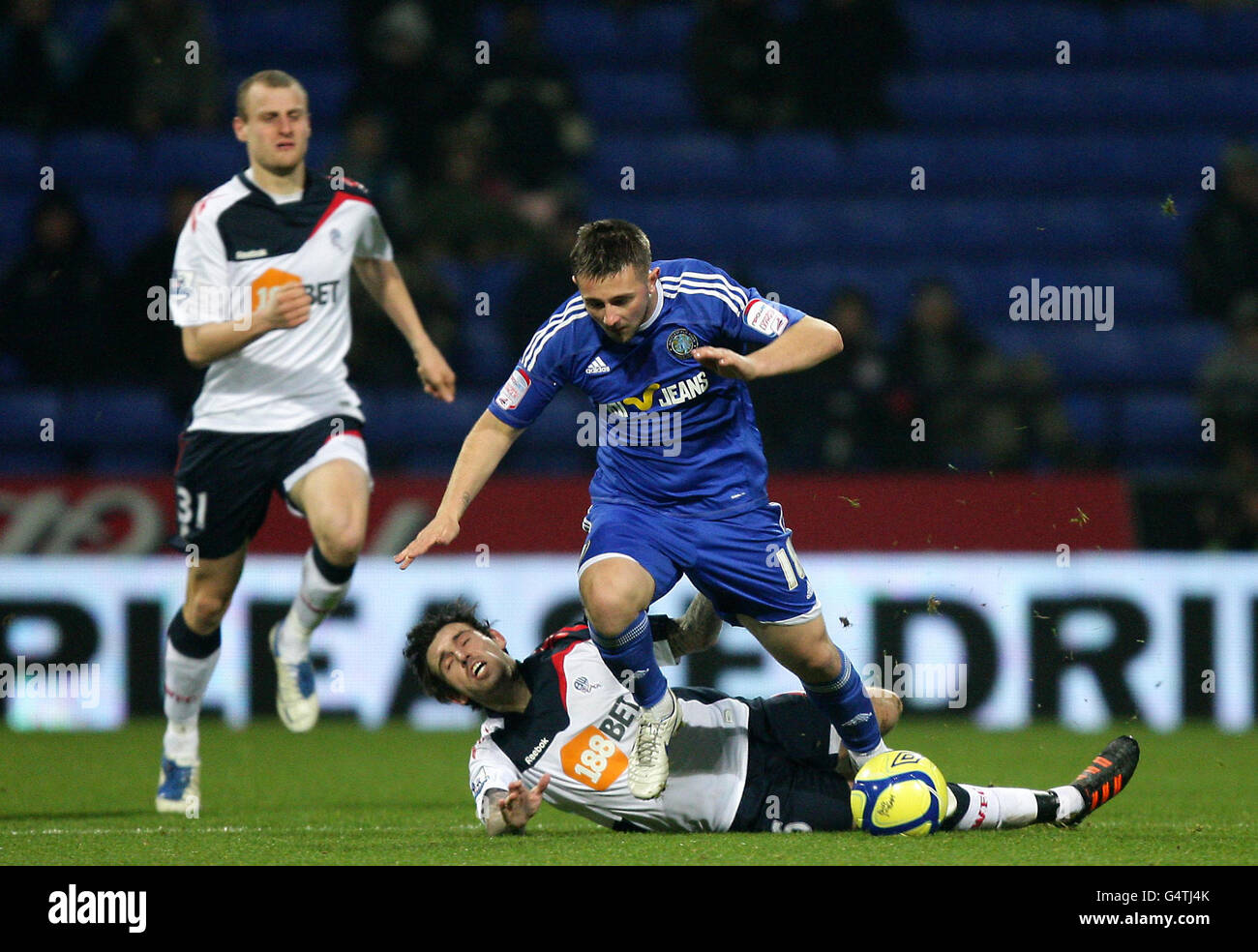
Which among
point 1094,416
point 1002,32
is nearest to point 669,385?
point 1094,416

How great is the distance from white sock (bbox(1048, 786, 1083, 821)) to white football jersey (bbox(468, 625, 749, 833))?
92 centimetres

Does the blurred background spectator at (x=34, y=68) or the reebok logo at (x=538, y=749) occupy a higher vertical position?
the blurred background spectator at (x=34, y=68)

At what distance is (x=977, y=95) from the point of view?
12.8 meters

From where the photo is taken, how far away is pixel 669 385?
16.9ft

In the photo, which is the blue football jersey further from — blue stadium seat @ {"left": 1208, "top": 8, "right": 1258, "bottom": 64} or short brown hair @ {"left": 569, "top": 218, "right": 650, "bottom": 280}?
blue stadium seat @ {"left": 1208, "top": 8, "right": 1258, "bottom": 64}

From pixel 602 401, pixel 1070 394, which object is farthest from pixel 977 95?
pixel 602 401

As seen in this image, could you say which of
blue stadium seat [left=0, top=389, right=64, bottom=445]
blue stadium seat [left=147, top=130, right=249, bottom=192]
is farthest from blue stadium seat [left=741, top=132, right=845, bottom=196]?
blue stadium seat [left=0, top=389, right=64, bottom=445]

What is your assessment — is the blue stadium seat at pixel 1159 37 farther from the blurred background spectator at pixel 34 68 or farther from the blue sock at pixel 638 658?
the blue sock at pixel 638 658

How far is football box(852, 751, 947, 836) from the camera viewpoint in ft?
16.0

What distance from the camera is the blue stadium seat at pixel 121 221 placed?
37.1 ft

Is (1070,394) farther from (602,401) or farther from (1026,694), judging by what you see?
(602,401)

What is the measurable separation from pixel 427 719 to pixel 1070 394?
4.49 metres

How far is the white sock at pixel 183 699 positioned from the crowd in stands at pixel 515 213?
12.7 feet

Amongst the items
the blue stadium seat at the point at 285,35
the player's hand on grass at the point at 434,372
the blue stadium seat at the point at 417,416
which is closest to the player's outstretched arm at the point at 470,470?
the player's hand on grass at the point at 434,372
